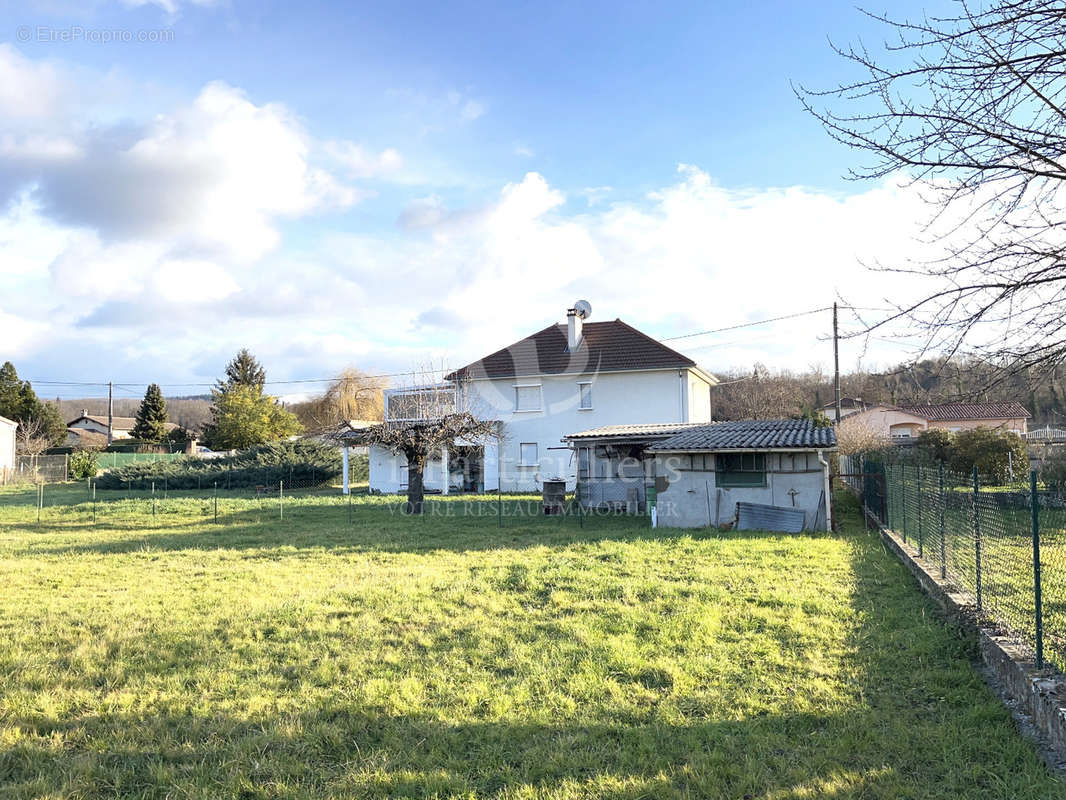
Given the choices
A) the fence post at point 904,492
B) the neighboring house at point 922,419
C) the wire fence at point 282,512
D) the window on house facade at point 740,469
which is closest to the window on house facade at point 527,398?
the wire fence at point 282,512

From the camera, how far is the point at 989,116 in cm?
488

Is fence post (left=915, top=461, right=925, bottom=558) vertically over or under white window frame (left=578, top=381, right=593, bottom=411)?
under

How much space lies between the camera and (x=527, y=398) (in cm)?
2959

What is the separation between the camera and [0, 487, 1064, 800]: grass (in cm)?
434

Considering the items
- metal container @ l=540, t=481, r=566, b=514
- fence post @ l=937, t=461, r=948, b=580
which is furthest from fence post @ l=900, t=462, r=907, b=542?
metal container @ l=540, t=481, r=566, b=514

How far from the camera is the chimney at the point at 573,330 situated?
29734 mm

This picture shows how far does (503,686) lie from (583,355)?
2401 centimetres

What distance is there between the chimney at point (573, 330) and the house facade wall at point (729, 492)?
12.9 meters

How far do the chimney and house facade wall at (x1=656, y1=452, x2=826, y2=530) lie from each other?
12853 mm

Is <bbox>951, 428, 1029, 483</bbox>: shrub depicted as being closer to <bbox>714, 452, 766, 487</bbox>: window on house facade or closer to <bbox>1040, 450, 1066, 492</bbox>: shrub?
<bbox>1040, 450, 1066, 492</bbox>: shrub

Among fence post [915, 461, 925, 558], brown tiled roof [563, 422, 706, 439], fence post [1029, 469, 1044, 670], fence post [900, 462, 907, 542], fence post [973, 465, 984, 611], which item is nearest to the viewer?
fence post [1029, 469, 1044, 670]

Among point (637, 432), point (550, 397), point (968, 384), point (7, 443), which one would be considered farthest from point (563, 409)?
point (7, 443)

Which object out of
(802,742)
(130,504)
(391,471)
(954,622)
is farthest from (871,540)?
(130,504)

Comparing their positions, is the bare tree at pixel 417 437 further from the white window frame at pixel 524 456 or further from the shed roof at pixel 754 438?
the white window frame at pixel 524 456
